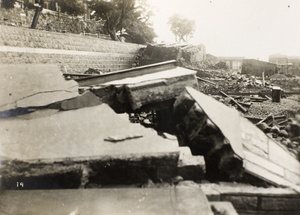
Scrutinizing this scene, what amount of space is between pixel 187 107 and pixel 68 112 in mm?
1267

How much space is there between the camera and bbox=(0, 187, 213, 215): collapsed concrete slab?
5.01ft

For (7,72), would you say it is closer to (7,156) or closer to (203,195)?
(7,156)

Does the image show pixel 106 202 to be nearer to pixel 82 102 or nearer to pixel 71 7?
pixel 82 102

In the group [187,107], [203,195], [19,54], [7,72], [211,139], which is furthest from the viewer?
[19,54]

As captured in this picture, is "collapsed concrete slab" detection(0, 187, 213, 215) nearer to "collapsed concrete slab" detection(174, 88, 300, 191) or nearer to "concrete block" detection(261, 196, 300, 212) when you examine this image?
"collapsed concrete slab" detection(174, 88, 300, 191)

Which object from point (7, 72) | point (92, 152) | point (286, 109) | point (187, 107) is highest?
point (7, 72)

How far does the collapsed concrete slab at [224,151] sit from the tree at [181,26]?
5068 cm

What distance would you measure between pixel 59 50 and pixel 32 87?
7415 millimetres

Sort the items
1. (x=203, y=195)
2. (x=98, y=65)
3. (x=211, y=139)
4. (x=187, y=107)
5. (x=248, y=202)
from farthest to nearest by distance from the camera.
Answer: (x=98, y=65), (x=187, y=107), (x=211, y=139), (x=248, y=202), (x=203, y=195)

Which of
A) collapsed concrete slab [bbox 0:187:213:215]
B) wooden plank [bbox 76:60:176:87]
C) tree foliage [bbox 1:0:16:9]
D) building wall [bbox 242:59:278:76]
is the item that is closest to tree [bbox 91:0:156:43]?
tree foliage [bbox 1:0:16:9]

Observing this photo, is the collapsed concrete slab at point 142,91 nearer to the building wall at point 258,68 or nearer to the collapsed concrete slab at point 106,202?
the collapsed concrete slab at point 106,202

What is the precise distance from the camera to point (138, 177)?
180 centimetres

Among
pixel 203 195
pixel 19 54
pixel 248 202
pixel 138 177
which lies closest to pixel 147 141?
pixel 138 177

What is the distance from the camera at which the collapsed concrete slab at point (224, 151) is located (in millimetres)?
2010
